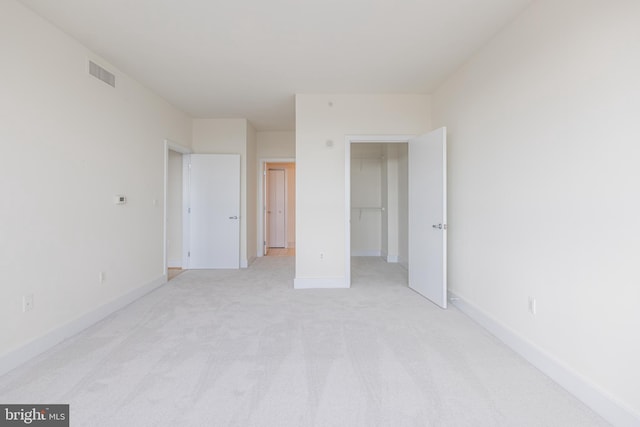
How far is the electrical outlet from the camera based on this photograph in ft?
7.50

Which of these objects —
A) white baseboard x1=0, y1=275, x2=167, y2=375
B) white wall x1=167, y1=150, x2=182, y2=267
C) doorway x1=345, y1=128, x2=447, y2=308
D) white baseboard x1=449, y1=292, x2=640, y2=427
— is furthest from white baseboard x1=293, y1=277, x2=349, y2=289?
white wall x1=167, y1=150, x2=182, y2=267

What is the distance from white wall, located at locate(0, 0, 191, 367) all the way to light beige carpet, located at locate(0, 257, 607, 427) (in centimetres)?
43

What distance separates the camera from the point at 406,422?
5.32 feet

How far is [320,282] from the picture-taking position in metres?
4.26

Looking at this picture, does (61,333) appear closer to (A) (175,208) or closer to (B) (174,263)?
(B) (174,263)

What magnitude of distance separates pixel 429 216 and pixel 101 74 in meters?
3.75

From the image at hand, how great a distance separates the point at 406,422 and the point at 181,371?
144cm

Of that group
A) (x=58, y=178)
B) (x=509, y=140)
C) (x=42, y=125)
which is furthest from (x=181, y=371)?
(x=509, y=140)

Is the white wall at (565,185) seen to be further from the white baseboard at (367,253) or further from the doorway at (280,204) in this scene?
the doorway at (280,204)

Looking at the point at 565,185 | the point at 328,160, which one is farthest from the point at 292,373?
the point at 328,160

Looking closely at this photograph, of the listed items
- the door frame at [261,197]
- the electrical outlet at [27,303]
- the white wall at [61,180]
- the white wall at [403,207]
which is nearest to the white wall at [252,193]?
the door frame at [261,197]

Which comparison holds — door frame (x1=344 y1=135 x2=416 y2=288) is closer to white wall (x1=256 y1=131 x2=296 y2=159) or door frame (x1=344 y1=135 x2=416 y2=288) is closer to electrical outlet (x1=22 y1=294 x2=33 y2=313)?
white wall (x1=256 y1=131 x2=296 y2=159)

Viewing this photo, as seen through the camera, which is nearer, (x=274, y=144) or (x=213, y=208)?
(x=213, y=208)

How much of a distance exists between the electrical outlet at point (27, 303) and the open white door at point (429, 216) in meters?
3.60
